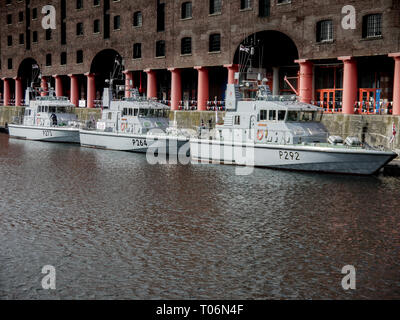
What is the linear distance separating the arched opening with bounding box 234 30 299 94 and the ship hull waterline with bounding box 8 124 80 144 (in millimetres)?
13586

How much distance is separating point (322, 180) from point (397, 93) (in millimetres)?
10997

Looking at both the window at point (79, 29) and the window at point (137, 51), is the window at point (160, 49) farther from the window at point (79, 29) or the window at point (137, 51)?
the window at point (79, 29)

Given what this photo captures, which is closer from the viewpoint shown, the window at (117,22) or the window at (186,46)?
the window at (186,46)

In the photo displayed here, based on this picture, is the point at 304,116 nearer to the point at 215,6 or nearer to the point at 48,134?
the point at 215,6

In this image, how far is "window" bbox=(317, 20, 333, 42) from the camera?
112 ft

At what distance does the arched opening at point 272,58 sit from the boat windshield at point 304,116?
11790mm

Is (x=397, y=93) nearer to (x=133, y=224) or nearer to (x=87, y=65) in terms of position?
(x=133, y=224)

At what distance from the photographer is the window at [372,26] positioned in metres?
31.8

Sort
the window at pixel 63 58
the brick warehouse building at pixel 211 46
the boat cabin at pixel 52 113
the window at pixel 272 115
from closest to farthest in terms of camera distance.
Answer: the window at pixel 272 115 → the brick warehouse building at pixel 211 46 → the boat cabin at pixel 52 113 → the window at pixel 63 58

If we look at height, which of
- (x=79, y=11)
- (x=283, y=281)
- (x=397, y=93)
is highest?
(x=79, y=11)

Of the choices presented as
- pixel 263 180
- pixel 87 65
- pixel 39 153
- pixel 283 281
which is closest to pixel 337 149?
pixel 263 180

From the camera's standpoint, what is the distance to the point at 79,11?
5456cm

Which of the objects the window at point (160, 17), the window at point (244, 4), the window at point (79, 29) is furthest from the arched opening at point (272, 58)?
the window at point (79, 29)

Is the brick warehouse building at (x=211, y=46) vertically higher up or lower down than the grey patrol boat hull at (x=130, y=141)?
higher up
